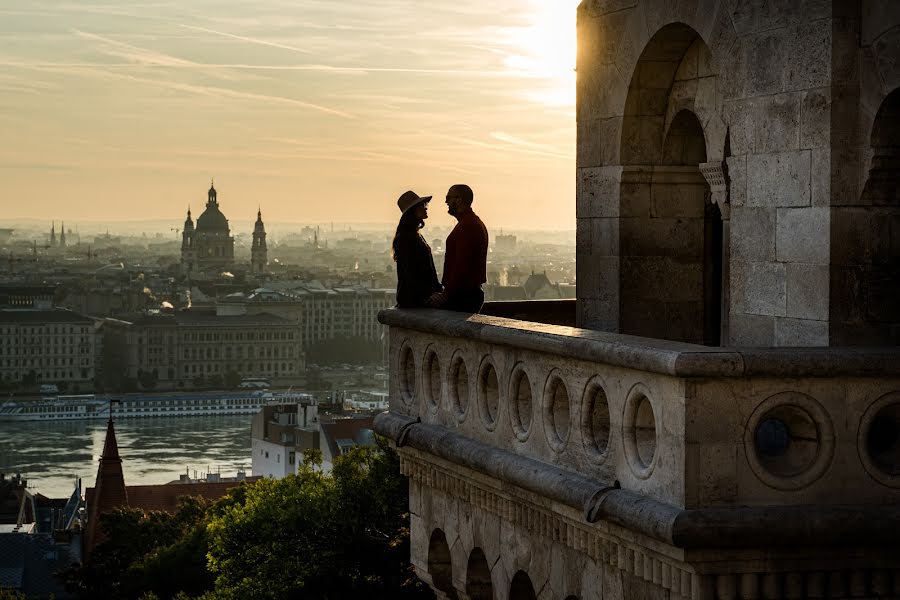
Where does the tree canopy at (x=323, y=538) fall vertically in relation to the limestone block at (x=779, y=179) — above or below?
below

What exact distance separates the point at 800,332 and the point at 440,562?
2342 mm

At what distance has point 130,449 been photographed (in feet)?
489

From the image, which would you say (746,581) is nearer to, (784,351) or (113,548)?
(784,351)

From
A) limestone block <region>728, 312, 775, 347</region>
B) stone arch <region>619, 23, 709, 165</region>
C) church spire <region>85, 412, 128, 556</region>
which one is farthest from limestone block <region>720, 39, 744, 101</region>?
church spire <region>85, 412, 128, 556</region>

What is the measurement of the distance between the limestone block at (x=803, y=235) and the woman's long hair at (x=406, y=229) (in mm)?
2612

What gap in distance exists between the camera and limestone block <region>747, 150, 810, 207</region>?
7.72 m

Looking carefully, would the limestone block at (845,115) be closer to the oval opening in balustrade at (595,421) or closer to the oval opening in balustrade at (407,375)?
the oval opening in balustrade at (595,421)

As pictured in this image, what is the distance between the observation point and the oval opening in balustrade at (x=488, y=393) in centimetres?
807

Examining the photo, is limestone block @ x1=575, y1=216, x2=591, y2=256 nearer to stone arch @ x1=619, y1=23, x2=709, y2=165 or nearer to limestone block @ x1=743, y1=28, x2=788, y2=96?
stone arch @ x1=619, y1=23, x2=709, y2=165

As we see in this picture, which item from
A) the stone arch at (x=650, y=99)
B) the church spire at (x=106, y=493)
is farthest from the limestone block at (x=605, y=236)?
the church spire at (x=106, y=493)

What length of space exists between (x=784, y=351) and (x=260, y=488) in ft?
99.3

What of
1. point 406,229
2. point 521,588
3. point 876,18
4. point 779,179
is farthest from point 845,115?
point 406,229

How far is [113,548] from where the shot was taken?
185 ft

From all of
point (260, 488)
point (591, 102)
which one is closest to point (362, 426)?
point (260, 488)
